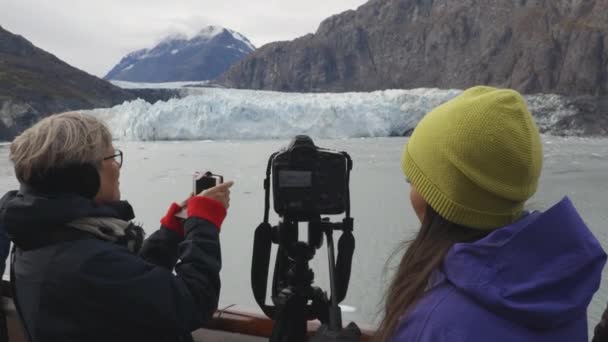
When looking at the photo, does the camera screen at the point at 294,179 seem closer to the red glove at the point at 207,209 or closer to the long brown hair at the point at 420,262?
the red glove at the point at 207,209

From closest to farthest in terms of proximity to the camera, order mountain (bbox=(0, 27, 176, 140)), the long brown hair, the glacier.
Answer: the long brown hair → the glacier → mountain (bbox=(0, 27, 176, 140))

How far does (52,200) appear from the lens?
0.96 metres

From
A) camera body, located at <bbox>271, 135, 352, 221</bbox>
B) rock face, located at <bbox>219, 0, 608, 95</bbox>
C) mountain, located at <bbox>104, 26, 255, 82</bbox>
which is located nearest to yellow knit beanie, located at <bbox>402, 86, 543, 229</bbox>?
camera body, located at <bbox>271, 135, 352, 221</bbox>

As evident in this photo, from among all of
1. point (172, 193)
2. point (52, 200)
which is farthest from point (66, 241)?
point (172, 193)

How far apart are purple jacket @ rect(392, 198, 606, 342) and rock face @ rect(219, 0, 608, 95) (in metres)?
39.2

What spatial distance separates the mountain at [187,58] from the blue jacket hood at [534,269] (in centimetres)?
11846

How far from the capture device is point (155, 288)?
3.19 feet

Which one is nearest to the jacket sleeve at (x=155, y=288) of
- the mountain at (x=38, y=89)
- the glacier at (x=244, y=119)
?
the glacier at (x=244, y=119)

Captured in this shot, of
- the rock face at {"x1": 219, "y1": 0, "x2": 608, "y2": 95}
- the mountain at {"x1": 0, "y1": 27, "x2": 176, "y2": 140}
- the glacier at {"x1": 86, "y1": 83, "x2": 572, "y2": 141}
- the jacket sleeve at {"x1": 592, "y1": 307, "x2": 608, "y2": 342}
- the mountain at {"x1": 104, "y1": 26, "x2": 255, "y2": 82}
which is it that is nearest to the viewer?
the jacket sleeve at {"x1": 592, "y1": 307, "x2": 608, "y2": 342}

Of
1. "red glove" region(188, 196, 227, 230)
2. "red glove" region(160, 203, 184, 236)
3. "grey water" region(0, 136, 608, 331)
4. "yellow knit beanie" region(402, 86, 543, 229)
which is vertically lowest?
"grey water" region(0, 136, 608, 331)

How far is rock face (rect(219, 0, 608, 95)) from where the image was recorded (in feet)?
129

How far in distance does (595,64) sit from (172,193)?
37708mm

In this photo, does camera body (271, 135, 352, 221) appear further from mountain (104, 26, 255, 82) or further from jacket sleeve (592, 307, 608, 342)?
mountain (104, 26, 255, 82)

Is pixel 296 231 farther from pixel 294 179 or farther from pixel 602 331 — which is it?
pixel 602 331
